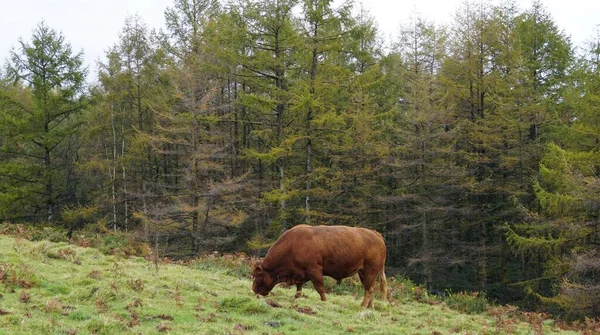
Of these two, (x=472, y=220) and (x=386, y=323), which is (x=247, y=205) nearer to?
(x=472, y=220)

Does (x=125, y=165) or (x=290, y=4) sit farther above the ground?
(x=290, y=4)

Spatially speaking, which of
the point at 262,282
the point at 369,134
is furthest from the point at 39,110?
the point at 262,282

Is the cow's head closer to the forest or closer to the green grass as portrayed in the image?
the green grass

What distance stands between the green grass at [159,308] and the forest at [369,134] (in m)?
11.8

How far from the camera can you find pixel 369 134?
2686 centimetres

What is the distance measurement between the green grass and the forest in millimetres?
Answer: 11837

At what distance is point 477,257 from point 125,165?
22.7 metres

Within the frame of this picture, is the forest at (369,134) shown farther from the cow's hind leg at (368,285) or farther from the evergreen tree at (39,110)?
the cow's hind leg at (368,285)

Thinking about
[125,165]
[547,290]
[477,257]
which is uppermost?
[125,165]

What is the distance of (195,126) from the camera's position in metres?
25.2

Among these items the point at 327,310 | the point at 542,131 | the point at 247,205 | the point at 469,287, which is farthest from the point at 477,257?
the point at 327,310

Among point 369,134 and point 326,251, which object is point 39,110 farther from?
point 326,251

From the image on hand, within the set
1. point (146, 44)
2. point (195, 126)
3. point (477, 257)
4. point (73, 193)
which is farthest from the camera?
point (73, 193)

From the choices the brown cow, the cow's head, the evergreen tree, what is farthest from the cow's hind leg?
the evergreen tree
